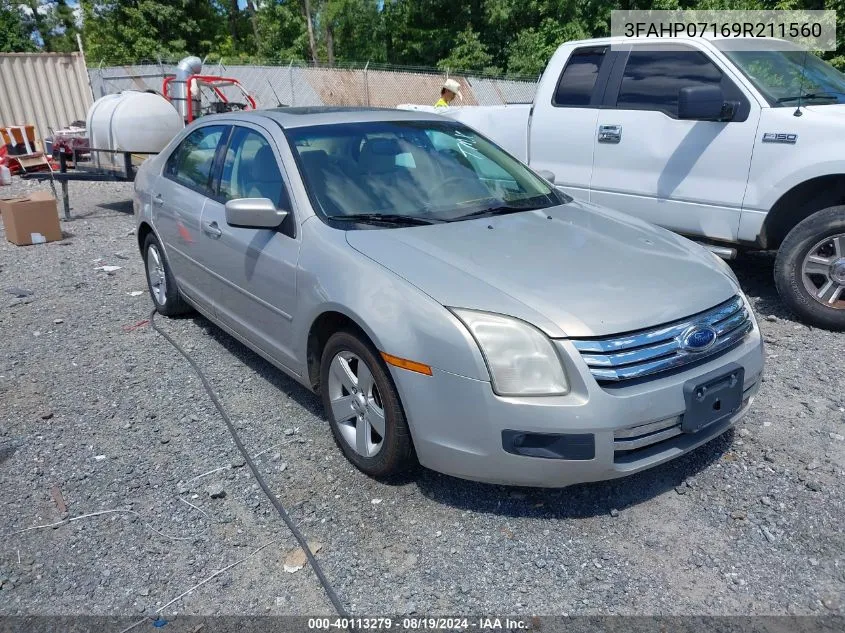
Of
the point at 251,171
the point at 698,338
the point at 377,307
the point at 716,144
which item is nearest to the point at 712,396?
the point at 698,338

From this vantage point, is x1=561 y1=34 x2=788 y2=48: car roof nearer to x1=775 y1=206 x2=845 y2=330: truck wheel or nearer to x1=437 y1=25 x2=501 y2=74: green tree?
x1=775 y1=206 x2=845 y2=330: truck wheel

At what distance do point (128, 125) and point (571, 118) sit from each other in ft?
24.2

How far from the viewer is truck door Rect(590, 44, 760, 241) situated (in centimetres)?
513

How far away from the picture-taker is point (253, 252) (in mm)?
3736

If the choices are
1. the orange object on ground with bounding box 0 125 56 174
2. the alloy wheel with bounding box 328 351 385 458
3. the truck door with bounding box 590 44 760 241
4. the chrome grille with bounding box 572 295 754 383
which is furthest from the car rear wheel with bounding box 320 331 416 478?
the orange object on ground with bounding box 0 125 56 174

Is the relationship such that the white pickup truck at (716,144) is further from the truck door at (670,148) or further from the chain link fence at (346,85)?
the chain link fence at (346,85)

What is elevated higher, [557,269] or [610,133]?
[610,133]

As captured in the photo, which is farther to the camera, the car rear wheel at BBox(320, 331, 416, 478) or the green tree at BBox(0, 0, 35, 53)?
the green tree at BBox(0, 0, 35, 53)

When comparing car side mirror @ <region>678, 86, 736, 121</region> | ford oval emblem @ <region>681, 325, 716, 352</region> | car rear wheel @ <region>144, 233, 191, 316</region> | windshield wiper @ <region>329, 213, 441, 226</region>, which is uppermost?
car side mirror @ <region>678, 86, 736, 121</region>

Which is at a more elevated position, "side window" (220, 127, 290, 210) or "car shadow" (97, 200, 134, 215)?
"side window" (220, 127, 290, 210)

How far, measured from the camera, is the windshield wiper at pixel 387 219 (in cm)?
339

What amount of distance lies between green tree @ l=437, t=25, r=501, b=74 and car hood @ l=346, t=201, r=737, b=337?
937 inches

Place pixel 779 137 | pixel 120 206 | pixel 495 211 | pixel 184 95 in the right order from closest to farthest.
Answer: pixel 495 211 < pixel 779 137 < pixel 120 206 < pixel 184 95

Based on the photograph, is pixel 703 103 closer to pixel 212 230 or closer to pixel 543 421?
pixel 543 421
